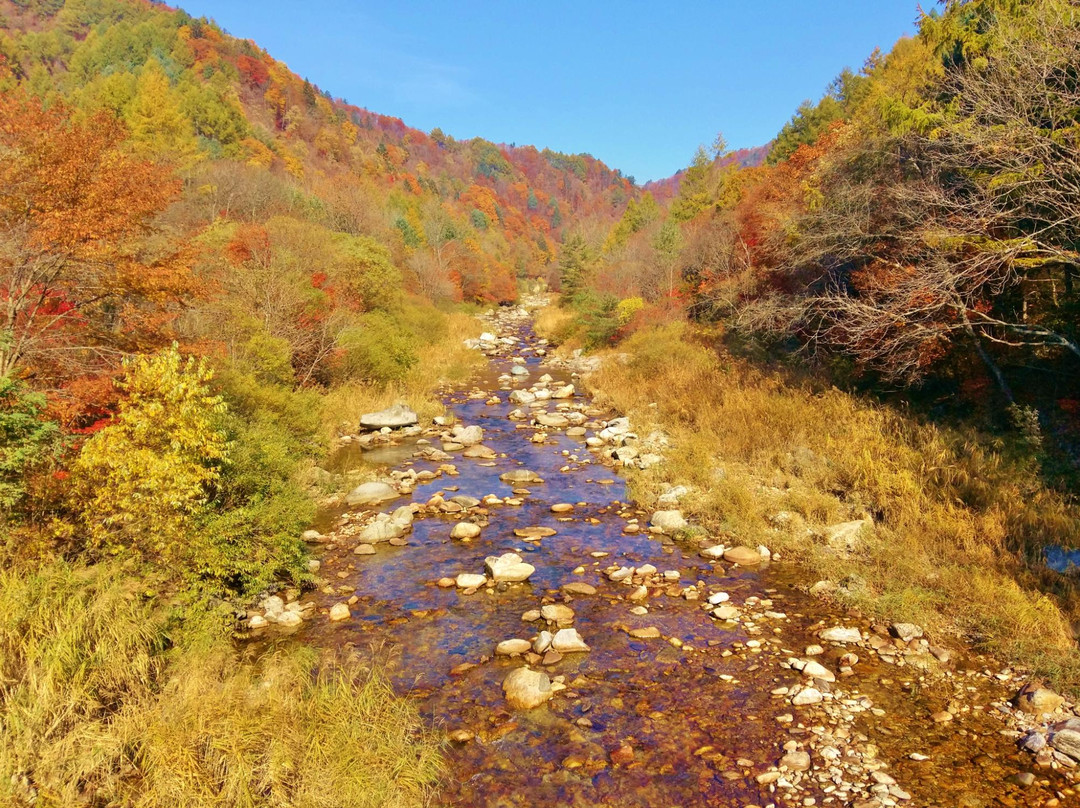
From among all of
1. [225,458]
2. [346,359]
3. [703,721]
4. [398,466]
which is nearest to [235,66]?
[346,359]

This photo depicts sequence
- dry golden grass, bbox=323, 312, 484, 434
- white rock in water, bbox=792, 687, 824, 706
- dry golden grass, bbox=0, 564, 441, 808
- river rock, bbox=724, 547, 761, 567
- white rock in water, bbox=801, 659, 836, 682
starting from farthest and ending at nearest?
dry golden grass, bbox=323, 312, 484, 434
river rock, bbox=724, 547, 761, 567
white rock in water, bbox=801, 659, 836, 682
white rock in water, bbox=792, 687, 824, 706
dry golden grass, bbox=0, 564, 441, 808

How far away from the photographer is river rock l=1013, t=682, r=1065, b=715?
5.90m

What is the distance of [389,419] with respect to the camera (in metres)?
18.9

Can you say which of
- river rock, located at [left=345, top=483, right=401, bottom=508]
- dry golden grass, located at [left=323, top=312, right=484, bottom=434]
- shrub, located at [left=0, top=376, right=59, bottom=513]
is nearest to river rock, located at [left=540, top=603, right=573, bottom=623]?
river rock, located at [left=345, top=483, right=401, bottom=508]

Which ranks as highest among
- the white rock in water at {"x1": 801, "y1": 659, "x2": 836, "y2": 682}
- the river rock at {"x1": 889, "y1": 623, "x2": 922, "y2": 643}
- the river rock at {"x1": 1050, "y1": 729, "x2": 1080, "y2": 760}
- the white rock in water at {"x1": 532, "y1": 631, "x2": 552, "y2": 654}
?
the river rock at {"x1": 1050, "y1": 729, "x2": 1080, "y2": 760}

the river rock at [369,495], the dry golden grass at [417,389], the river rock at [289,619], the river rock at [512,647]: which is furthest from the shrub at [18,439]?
the dry golden grass at [417,389]

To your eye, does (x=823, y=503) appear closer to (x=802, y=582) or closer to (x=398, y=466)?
(x=802, y=582)

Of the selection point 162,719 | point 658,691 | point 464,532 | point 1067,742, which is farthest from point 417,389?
point 1067,742

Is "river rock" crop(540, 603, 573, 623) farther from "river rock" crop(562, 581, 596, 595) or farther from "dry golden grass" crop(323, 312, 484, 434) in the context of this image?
"dry golden grass" crop(323, 312, 484, 434)

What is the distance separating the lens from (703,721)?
623 cm

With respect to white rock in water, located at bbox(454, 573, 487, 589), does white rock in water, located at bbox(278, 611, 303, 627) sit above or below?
below

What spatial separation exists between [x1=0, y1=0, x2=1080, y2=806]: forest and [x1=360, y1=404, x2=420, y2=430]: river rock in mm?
590

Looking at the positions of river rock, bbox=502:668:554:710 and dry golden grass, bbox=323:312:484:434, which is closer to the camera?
river rock, bbox=502:668:554:710

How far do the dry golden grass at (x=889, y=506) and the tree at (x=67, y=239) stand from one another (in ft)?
35.3
